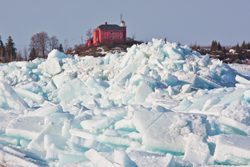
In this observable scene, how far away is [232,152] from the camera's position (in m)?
3.07

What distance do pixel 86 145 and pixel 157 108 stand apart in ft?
4.34

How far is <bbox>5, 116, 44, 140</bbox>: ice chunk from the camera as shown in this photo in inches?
164

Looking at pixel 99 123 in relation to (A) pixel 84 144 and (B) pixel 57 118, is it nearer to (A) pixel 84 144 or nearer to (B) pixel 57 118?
(A) pixel 84 144

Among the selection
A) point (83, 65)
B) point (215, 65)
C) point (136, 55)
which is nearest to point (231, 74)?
point (215, 65)

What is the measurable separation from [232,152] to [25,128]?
8.76ft

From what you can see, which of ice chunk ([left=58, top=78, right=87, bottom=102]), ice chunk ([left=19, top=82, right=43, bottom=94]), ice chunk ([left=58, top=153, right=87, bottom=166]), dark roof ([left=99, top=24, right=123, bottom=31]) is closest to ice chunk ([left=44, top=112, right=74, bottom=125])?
ice chunk ([left=58, top=153, right=87, bottom=166])

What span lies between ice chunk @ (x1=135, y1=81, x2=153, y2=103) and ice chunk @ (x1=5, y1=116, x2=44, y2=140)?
2.91 meters

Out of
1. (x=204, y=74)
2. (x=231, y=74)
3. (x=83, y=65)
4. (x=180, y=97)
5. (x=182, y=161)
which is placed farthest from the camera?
(x=83, y=65)

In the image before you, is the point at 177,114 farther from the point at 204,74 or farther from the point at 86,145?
the point at 204,74

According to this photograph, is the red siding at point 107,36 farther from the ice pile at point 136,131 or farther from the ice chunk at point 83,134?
the ice chunk at point 83,134

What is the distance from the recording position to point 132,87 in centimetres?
755

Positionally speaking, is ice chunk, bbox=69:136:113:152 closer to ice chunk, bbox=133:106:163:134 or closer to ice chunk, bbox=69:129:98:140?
ice chunk, bbox=69:129:98:140

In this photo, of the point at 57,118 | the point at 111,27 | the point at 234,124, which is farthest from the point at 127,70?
the point at 111,27

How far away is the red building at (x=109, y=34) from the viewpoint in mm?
28672
